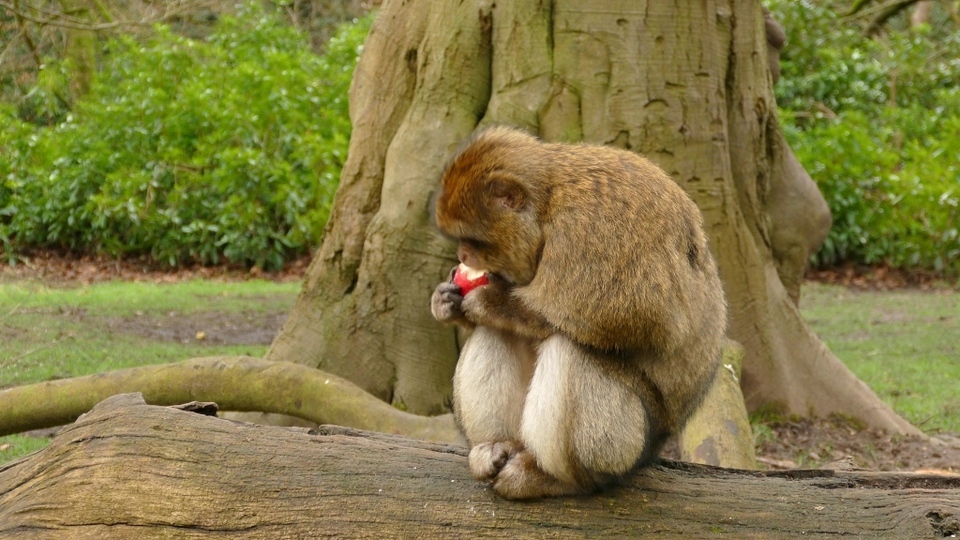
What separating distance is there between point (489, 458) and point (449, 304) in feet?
1.93

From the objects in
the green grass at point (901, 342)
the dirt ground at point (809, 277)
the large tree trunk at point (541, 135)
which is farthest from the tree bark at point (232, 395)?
the green grass at point (901, 342)

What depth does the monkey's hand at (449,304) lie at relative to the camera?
356 cm

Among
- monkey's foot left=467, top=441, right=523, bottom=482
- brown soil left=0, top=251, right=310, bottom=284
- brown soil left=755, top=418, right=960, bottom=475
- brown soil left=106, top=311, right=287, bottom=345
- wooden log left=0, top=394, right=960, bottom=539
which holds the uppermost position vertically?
monkey's foot left=467, top=441, right=523, bottom=482

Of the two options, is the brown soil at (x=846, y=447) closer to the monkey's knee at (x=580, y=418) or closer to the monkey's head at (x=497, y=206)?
the monkey's knee at (x=580, y=418)

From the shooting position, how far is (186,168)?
477 inches

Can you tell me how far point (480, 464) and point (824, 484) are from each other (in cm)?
122

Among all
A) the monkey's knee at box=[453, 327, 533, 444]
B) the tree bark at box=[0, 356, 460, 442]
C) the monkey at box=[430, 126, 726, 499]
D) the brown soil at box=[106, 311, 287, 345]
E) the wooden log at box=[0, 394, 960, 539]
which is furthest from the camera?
the brown soil at box=[106, 311, 287, 345]

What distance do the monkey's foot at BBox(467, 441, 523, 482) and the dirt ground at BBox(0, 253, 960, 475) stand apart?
1.31 m

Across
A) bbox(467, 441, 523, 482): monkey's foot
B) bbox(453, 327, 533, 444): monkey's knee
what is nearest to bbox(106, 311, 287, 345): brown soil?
bbox(453, 327, 533, 444): monkey's knee

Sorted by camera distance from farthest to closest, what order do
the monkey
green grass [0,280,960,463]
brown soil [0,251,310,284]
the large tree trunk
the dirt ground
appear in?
brown soil [0,251,310,284]
green grass [0,280,960,463]
the dirt ground
the large tree trunk
the monkey

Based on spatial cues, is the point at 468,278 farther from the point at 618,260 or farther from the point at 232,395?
the point at 232,395

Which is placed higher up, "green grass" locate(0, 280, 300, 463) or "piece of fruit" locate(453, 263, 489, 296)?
"piece of fruit" locate(453, 263, 489, 296)

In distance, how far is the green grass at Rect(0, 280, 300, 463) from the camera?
6.41 meters

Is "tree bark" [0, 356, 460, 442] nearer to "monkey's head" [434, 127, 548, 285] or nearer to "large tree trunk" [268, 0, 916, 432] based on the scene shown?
"large tree trunk" [268, 0, 916, 432]
